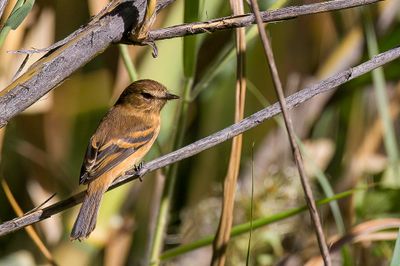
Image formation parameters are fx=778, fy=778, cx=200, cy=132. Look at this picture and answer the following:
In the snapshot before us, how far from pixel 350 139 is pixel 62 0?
1472 millimetres

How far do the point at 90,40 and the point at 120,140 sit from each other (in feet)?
4.07

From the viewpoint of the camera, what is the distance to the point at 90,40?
176cm

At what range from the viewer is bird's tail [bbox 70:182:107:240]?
94.7 inches

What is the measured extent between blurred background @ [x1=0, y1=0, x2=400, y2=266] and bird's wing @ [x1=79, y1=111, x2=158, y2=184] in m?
0.11

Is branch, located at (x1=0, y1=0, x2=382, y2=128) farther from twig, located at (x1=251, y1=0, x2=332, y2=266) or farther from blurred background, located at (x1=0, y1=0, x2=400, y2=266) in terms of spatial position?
blurred background, located at (x1=0, y1=0, x2=400, y2=266)

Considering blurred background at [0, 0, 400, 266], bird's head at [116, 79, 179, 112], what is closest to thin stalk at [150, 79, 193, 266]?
blurred background at [0, 0, 400, 266]

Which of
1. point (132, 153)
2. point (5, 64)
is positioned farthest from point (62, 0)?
point (132, 153)

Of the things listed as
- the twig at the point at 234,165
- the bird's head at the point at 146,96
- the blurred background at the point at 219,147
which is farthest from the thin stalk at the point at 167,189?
the bird's head at the point at 146,96

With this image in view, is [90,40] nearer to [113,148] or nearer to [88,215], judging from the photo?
[88,215]

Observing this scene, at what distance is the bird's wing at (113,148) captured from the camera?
265cm

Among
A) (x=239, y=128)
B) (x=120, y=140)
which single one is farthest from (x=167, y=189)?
(x=120, y=140)

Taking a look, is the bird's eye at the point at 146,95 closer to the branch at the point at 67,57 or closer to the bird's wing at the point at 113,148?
the bird's wing at the point at 113,148

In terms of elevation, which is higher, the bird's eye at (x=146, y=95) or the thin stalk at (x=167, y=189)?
the bird's eye at (x=146, y=95)

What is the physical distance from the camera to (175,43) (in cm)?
295
